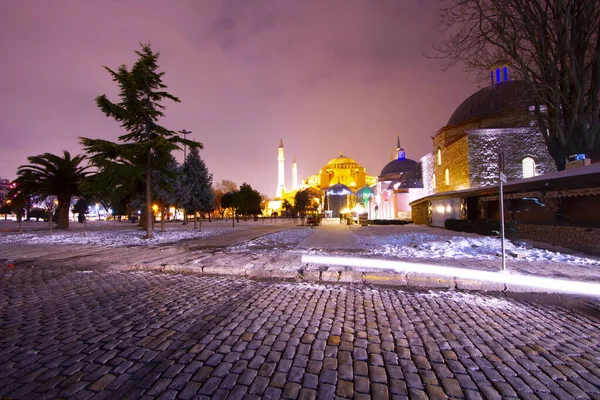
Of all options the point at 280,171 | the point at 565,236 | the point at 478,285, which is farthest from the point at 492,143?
the point at 280,171

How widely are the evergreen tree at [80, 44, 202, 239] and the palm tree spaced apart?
12.2 m

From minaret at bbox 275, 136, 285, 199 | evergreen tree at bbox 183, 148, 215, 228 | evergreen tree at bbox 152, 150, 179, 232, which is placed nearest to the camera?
evergreen tree at bbox 152, 150, 179, 232

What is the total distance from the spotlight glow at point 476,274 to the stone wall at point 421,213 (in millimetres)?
23078

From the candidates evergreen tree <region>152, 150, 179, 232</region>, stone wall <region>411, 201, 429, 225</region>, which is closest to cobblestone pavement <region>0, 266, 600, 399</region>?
evergreen tree <region>152, 150, 179, 232</region>

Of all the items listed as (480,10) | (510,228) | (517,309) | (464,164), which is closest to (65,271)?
(517,309)

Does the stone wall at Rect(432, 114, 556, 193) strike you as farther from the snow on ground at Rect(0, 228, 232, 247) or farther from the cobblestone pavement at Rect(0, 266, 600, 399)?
the cobblestone pavement at Rect(0, 266, 600, 399)

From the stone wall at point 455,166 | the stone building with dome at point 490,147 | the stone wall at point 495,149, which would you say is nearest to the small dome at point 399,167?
the stone wall at point 455,166

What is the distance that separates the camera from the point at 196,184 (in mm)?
32906

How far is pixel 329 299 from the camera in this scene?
210 inches

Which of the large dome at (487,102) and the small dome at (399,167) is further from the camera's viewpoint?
the small dome at (399,167)

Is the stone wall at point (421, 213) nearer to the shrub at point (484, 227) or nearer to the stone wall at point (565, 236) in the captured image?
the shrub at point (484, 227)

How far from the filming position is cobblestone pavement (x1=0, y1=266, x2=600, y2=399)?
2.52 m

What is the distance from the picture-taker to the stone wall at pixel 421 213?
29281 mm

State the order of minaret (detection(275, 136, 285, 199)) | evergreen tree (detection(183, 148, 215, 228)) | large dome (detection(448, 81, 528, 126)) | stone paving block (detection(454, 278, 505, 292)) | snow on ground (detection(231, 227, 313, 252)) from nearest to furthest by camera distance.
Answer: stone paving block (detection(454, 278, 505, 292)) < snow on ground (detection(231, 227, 313, 252)) < large dome (detection(448, 81, 528, 126)) < evergreen tree (detection(183, 148, 215, 228)) < minaret (detection(275, 136, 285, 199))
